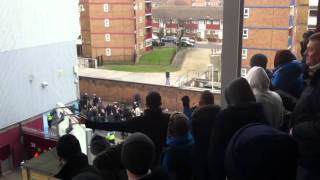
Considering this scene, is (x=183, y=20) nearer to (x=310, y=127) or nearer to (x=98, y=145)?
(x=98, y=145)

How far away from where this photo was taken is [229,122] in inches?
38.9

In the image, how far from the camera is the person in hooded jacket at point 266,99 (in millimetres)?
1217

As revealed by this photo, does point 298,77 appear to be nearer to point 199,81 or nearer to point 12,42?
point 12,42

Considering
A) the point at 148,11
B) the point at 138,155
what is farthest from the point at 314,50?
the point at 148,11

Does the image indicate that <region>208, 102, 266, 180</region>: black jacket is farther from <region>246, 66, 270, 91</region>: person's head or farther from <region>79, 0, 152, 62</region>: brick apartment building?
<region>79, 0, 152, 62</region>: brick apartment building

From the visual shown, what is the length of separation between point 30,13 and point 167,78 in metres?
3.57

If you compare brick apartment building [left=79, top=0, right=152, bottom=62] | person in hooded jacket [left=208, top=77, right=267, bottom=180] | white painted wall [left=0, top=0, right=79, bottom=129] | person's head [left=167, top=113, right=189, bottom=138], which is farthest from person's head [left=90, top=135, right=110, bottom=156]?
brick apartment building [left=79, top=0, right=152, bottom=62]

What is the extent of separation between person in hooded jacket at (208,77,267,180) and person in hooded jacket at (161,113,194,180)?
165mm

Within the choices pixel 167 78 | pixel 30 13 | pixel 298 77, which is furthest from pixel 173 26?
pixel 298 77

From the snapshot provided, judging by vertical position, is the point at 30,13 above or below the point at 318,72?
above

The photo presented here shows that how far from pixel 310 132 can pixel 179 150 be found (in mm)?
460

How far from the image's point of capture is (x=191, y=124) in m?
1.25

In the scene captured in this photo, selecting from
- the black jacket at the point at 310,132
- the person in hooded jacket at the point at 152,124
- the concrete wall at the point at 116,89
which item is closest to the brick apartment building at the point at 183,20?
the concrete wall at the point at 116,89

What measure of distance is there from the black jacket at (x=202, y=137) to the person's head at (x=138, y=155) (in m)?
0.40
